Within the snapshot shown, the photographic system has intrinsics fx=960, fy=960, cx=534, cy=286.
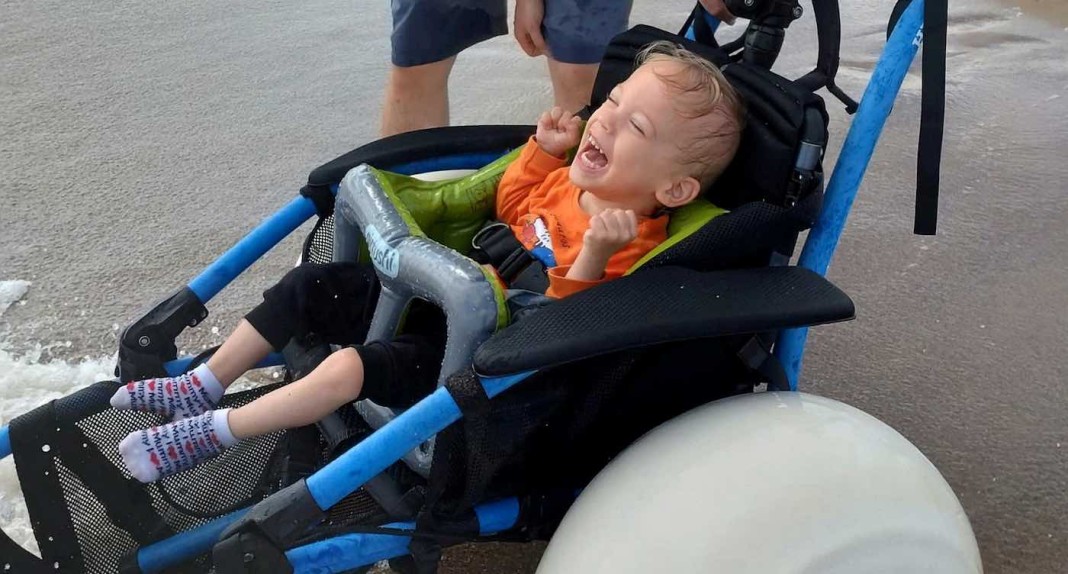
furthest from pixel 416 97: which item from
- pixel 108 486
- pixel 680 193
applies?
pixel 108 486

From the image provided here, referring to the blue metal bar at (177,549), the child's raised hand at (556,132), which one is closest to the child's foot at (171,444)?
the blue metal bar at (177,549)

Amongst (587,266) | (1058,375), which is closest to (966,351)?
(1058,375)

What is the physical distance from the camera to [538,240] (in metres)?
1.53

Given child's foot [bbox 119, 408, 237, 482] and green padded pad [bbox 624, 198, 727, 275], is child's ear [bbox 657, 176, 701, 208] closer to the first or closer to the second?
green padded pad [bbox 624, 198, 727, 275]

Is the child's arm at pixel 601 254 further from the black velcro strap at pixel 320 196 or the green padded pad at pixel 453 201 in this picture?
the black velcro strap at pixel 320 196

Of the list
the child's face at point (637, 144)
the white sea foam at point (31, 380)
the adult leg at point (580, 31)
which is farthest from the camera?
the adult leg at point (580, 31)

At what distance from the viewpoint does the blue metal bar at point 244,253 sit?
159 cm

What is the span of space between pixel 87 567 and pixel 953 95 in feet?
10.2

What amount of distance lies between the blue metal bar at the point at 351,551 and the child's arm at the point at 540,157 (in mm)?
581

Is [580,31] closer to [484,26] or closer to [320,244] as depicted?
[484,26]

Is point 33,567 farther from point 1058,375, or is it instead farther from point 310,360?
point 1058,375

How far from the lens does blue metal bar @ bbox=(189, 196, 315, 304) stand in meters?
1.59

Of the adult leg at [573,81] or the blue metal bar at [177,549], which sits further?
the adult leg at [573,81]

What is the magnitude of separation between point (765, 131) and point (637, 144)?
19 centimetres
